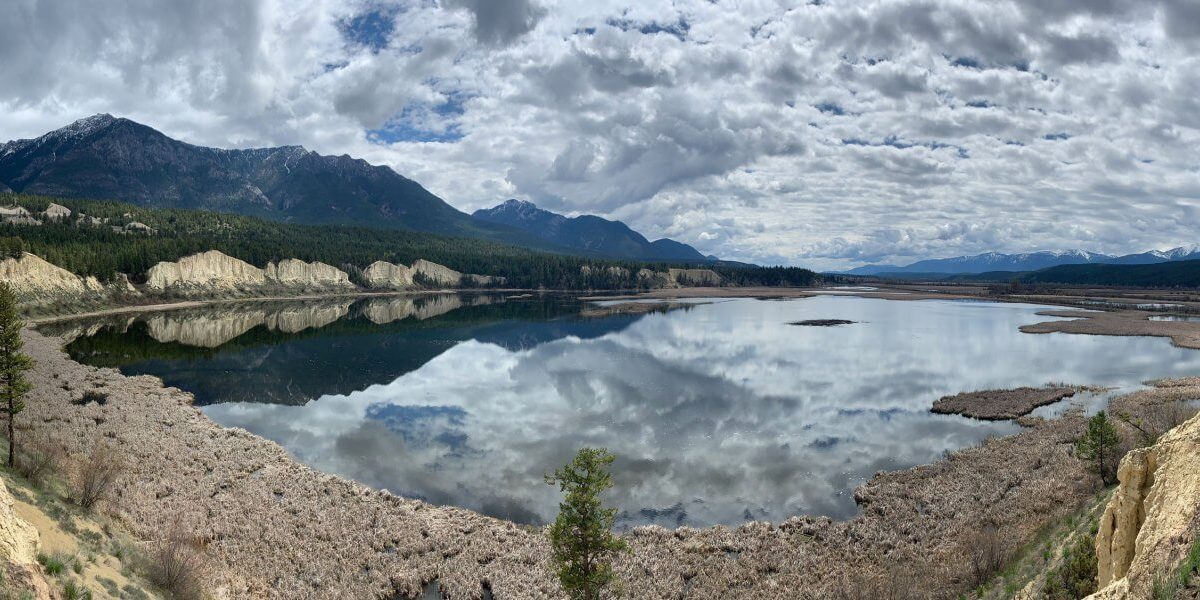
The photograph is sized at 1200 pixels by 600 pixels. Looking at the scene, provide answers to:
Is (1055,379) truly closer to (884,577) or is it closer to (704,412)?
(704,412)

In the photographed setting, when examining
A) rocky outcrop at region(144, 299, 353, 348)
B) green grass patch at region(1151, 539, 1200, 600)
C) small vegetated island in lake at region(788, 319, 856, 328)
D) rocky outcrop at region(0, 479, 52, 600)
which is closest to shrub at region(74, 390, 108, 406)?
rocky outcrop at region(144, 299, 353, 348)

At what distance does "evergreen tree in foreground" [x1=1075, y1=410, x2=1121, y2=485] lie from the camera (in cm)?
2447

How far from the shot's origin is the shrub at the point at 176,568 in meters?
17.9

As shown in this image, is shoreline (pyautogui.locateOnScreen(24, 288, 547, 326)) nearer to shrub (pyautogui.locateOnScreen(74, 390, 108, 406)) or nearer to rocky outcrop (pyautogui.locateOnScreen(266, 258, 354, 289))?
rocky outcrop (pyautogui.locateOnScreen(266, 258, 354, 289))

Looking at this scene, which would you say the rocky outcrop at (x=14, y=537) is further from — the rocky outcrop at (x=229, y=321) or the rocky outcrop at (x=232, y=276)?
the rocky outcrop at (x=232, y=276)

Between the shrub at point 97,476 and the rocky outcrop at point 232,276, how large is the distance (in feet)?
373

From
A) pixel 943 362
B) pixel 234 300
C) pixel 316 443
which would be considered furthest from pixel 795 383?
pixel 234 300

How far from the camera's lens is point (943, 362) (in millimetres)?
65312

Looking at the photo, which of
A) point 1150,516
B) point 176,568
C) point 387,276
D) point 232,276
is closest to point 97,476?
point 176,568

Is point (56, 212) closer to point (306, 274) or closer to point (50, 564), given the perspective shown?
point (306, 274)

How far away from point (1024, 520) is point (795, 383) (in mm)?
31877

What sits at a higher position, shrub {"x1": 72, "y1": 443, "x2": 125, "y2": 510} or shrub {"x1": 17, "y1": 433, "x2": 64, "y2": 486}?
shrub {"x1": 17, "y1": 433, "x2": 64, "y2": 486}

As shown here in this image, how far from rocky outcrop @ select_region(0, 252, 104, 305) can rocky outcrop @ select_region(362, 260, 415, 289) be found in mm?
76796

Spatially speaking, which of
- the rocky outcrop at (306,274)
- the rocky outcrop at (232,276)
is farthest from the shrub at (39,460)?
the rocky outcrop at (306,274)
